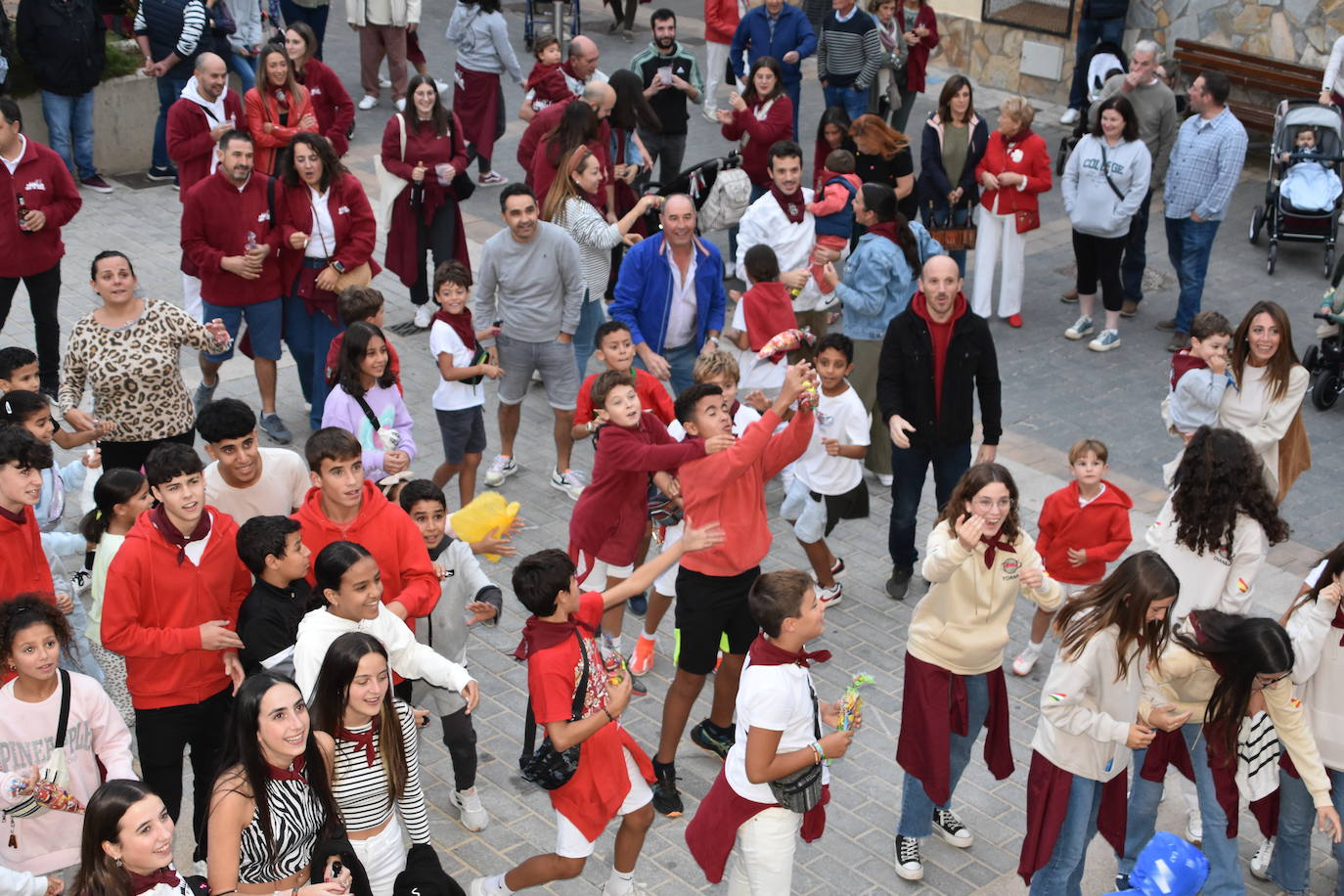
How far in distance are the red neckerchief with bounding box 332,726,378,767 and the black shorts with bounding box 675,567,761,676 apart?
1.77 metres

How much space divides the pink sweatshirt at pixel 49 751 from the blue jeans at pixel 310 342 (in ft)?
14.3

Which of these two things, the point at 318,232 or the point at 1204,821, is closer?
the point at 1204,821

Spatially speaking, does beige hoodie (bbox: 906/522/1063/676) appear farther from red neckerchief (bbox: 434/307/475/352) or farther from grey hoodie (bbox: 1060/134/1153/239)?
grey hoodie (bbox: 1060/134/1153/239)

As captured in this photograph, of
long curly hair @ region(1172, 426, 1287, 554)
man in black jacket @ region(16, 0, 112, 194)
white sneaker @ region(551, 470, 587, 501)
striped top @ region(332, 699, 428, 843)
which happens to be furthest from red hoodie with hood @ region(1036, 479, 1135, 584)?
man in black jacket @ region(16, 0, 112, 194)

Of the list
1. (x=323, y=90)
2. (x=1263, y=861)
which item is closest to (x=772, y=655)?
(x=1263, y=861)

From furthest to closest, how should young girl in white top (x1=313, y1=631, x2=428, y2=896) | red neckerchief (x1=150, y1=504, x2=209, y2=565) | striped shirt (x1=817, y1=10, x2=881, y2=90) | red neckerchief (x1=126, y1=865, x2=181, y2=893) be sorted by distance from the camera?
striped shirt (x1=817, y1=10, x2=881, y2=90)
red neckerchief (x1=150, y1=504, x2=209, y2=565)
young girl in white top (x1=313, y1=631, x2=428, y2=896)
red neckerchief (x1=126, y1=865, x2=181, y2=893)

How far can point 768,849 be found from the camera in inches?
215

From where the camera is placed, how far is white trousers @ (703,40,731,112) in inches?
683

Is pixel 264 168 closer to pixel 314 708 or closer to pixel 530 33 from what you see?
pixel 314 708

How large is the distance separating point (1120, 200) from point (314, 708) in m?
8.10

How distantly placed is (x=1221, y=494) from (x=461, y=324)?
4.44 meters

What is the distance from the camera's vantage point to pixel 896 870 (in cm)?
630

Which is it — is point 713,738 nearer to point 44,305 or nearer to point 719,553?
point 719,553

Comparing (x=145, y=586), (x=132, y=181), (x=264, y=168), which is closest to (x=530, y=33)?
(x=132, y=181)
